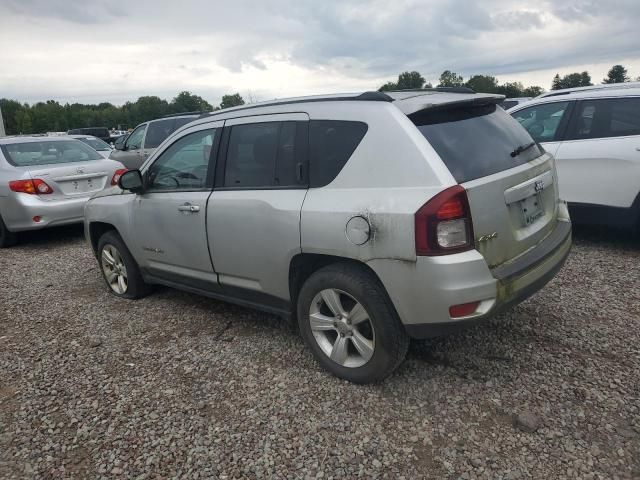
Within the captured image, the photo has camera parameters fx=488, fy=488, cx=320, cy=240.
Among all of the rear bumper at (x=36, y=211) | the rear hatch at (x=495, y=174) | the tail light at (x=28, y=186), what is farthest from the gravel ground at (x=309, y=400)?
the tail light at (x=28, y=186)

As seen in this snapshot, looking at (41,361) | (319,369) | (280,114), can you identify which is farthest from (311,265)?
(41,361)

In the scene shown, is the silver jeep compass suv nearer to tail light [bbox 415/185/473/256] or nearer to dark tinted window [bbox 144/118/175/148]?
tail light [bbox 415/185/473/256]

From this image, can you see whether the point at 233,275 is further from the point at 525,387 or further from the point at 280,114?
the point at 525,387

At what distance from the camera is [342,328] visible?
2969 millimetres

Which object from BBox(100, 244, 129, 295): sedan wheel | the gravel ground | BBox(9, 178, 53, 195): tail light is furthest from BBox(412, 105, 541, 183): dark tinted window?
BBox(9, 178, 53, 195): tail light

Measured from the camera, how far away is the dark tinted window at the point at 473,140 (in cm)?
267

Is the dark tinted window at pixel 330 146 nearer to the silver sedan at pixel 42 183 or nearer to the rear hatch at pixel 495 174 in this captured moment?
the rear hatch at pixel 495 174

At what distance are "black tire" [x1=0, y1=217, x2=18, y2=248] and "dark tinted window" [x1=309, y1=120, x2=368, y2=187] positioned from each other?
6.17 meters

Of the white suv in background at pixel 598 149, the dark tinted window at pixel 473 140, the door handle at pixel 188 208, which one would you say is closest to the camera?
the dark tinted window at pixel 473 140

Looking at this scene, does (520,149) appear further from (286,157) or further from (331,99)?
(286,157)

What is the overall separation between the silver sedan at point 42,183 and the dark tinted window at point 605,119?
627cm

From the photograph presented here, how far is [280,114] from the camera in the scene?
10.8 feet

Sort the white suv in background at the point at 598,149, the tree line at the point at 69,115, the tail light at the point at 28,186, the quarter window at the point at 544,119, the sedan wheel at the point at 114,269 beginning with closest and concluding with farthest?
the sedan wheel at the point at 114,269 → the white suv in background at the point at 598,149 → the quarter window at the point at 544,119 → the tail light at the point at 28,186 → the tree line at the point at 69,115

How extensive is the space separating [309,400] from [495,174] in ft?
5.60
